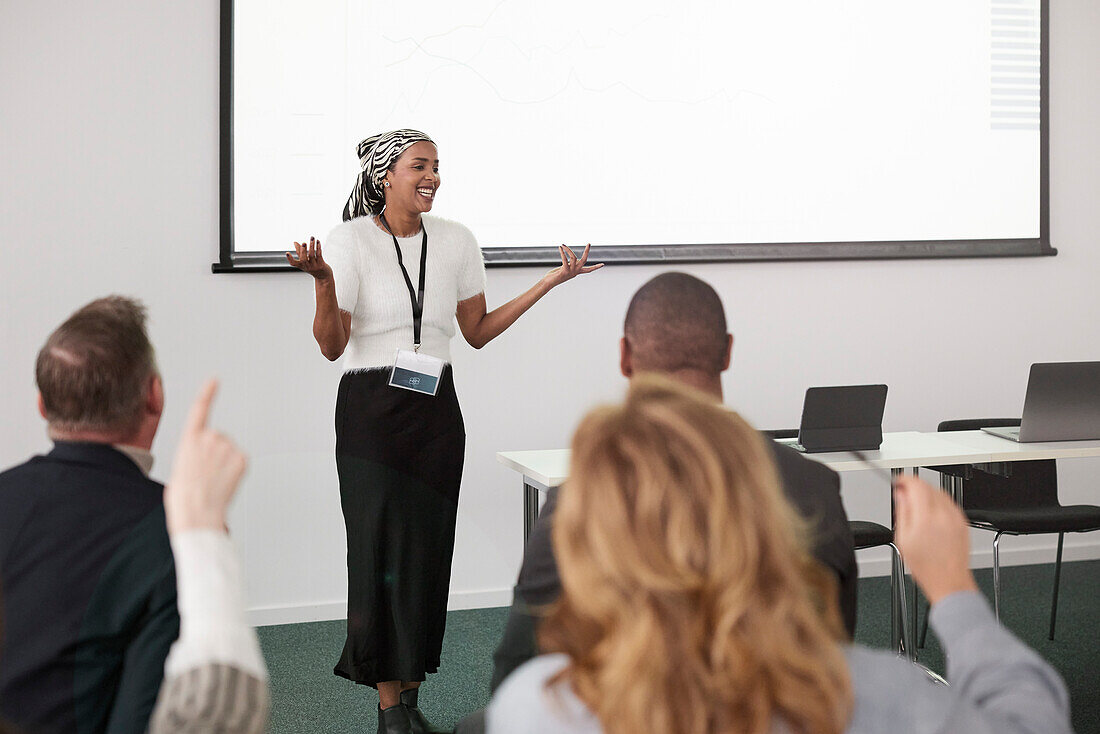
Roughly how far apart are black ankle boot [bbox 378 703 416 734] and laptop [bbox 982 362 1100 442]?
2.08 meters

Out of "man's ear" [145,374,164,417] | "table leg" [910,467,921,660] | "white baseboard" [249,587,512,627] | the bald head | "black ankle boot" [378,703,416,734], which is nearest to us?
"man's ear" [145,374,164,417]

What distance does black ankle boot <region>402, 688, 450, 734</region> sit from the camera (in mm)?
3021

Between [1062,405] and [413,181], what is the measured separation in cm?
213

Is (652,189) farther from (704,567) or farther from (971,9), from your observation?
(704,567)

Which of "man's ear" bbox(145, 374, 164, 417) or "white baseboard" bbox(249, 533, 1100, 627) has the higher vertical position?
"man's ear" bbox(145, 374, 164, 417)

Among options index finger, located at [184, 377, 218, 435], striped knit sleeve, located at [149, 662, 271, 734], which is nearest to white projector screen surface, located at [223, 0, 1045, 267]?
index finger, located at [184, 377, 218, 435]

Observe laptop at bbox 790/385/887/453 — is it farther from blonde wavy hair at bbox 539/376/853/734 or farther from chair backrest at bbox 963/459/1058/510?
blonde wavy hair at bbox 539/376/853/734

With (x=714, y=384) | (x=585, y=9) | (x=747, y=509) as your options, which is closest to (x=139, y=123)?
(x=585, y=9)

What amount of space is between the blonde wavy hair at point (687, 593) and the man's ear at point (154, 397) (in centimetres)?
91

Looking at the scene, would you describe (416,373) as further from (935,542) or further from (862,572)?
(862,572)

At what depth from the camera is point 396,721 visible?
2971 millimetres

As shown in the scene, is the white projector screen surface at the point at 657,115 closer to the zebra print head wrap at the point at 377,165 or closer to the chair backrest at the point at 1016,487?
the zebra print head wrap at the point at 377,165

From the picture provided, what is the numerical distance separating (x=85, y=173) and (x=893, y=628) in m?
3.21

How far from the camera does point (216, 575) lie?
39.0 inches
